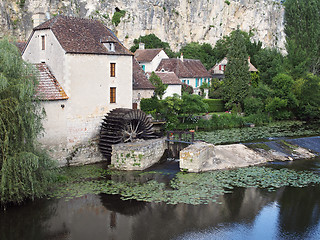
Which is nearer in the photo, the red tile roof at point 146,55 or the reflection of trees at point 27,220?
the reflection of trees at point 27,220

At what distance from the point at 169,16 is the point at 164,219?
5707 cm

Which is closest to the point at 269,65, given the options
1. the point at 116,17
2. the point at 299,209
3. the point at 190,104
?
the point at 190,104

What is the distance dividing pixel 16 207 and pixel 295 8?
48.8m

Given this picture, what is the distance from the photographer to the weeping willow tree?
45.2 feet

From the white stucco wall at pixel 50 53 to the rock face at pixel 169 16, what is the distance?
1675cm

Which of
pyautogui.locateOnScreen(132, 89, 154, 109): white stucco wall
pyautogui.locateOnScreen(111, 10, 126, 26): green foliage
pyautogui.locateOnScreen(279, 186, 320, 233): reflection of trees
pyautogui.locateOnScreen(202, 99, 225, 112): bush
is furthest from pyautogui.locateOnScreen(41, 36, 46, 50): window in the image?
pyautogui.locateOnScreen(111, 10, 126, 26): green foliage

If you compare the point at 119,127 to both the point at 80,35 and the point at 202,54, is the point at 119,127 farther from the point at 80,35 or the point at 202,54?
the point at 202,54

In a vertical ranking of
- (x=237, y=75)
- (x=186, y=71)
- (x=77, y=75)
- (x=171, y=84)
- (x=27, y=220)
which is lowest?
(x=27, y=220)

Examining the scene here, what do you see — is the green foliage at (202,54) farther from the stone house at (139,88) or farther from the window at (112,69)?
the window at (112,69)

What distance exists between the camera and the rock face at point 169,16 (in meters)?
45.4

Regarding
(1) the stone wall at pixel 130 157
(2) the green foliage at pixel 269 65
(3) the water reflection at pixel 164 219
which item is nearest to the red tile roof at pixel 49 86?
(1) the stone wall at pixel 130 157

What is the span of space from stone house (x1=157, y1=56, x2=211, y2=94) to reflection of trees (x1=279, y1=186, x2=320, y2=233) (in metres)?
28.5

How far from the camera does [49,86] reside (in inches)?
806

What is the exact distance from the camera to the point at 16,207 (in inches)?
578
